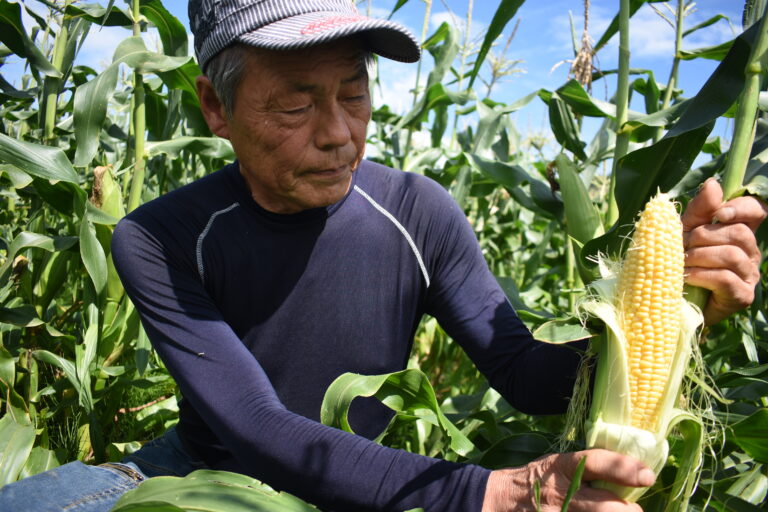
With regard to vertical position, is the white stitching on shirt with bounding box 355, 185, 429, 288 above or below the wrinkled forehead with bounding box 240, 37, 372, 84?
below

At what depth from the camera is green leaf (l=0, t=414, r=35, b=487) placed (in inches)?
82.7

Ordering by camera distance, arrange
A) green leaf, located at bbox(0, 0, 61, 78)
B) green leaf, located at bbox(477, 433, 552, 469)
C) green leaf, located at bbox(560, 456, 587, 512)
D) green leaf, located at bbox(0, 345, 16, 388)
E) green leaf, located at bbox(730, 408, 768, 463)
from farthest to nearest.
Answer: green leaf, located at bbox(0, 0, 61, 78)
green leaf, located at bbox(0, 345, 16, 388)
green leaf, located at bbox(477, 433, 552, 469)
green leaf, located at bbox(730, 408, 768, 463)
green leaf, located at bbox(560, 456, 587, 512)

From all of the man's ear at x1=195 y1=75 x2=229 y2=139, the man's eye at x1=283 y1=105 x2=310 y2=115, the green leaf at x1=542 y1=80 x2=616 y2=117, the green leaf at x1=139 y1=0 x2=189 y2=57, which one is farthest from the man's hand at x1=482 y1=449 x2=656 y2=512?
the green leaf at x1=139 y1=0 x2=189 y2=57

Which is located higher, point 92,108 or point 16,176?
point 92,108

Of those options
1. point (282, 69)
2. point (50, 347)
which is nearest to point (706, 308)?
point (282, 69)

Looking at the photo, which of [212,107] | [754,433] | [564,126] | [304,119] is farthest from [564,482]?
[564,126]

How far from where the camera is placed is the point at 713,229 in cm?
132

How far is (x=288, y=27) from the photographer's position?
5.30ft

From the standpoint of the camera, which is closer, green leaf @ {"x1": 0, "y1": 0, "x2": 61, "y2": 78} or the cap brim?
the cap brim

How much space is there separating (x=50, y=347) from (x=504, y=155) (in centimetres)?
244

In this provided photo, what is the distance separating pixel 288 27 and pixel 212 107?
416 mm

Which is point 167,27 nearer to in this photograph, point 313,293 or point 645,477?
point 313,293

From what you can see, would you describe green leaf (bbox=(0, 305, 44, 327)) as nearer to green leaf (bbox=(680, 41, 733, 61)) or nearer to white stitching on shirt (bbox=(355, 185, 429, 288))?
white stitching on shirt (bbox=(355, 185, 429, 288))

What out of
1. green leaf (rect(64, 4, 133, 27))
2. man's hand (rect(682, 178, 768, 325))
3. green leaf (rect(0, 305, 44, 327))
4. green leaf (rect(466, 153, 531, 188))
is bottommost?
green leaf (rect(0, 305, 44, 327))
